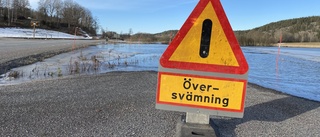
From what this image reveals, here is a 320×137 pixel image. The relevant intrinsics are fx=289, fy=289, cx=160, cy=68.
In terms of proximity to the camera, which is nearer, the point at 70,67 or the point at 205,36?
the point at 205,36

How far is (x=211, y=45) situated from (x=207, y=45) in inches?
1.8

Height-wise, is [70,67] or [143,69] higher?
[70,67]

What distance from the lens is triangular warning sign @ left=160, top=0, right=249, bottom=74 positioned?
330 centimetres

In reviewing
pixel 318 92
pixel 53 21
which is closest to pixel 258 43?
pixel 53 21

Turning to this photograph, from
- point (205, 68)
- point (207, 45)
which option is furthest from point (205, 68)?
point (207, 45)

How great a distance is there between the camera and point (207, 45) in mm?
3365

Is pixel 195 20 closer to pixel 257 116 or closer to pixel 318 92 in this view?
pixel 257 116

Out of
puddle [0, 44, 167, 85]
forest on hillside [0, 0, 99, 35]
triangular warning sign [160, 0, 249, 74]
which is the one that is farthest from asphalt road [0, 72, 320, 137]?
forest on hillside [0, 0, 99, 35]

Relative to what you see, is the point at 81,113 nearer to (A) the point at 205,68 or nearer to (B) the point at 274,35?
(A) the point at 205,68

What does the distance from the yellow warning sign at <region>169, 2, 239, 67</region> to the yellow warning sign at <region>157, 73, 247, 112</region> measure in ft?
0.68

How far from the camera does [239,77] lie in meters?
3.29

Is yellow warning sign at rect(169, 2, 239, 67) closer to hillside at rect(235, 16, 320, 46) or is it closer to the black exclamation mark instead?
the black exclamation mark

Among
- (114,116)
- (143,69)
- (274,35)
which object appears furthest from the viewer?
(274,35)

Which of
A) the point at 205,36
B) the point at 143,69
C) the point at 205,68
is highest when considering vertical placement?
the point at 205,36
